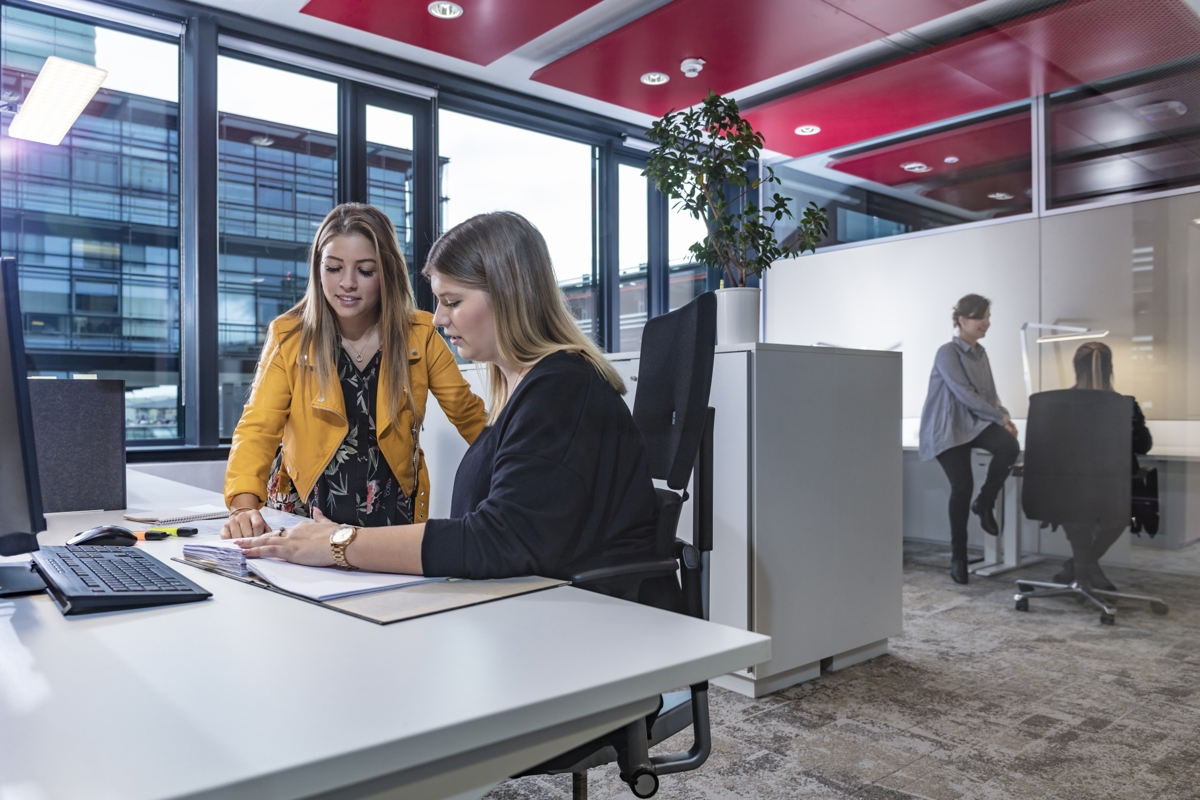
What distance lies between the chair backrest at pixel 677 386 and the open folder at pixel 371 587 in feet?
2.01

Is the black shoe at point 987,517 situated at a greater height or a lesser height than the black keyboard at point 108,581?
lesser

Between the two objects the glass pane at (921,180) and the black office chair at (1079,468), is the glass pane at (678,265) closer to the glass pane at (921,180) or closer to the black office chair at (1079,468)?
the glass pane at (921,180)

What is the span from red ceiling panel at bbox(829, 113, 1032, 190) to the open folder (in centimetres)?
400

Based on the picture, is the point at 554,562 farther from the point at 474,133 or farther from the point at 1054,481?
the point at 474,133

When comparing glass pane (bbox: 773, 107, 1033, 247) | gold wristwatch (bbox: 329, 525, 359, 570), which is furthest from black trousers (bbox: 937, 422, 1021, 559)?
gold wristwatch (bbox: 329, 525, 359, 570)

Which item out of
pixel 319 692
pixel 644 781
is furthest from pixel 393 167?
pixel 319 692

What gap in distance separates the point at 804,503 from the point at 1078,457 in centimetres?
180

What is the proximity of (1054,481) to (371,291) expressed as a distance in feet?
10.7

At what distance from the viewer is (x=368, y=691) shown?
65cm

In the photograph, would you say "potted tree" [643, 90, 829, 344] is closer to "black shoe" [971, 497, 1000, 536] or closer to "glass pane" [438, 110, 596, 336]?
"glass pane" [438, 110, 596, 336]

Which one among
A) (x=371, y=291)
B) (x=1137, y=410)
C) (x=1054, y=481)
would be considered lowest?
(x=1054, y=481)

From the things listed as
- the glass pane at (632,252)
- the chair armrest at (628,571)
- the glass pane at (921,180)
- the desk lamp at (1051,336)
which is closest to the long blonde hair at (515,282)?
the chair armrest at (628,571)

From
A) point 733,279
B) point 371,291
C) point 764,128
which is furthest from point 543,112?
point 371,291

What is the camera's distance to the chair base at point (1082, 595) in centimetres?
336
